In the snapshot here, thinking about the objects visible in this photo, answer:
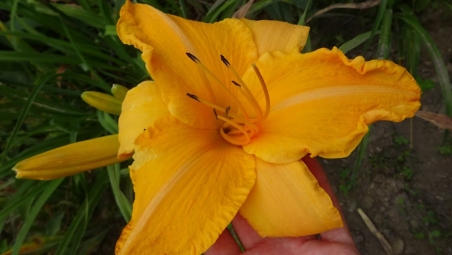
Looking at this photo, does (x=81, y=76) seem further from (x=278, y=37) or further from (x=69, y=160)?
(x=278, y=37)

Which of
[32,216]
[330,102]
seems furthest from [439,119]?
[32,216]

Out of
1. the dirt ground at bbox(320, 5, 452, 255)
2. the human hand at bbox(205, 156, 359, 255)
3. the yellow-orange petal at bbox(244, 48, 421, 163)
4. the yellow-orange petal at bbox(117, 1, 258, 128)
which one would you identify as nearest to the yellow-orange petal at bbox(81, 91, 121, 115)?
the yellow-orange petal at bbox(117, 1, 258, 128)

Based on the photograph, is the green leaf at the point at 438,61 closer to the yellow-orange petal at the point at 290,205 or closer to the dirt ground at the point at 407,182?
the dirt ground at the point at 407,182

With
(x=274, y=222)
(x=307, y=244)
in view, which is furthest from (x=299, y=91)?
(x=307, y=244)

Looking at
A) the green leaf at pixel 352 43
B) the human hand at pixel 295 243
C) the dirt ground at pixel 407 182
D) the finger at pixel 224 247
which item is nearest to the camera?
the human hand at pixel 295 243

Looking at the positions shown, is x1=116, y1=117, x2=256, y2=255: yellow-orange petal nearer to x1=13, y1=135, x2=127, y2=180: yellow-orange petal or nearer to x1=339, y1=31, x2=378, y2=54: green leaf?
x1=13, y1=135, x2=127, y2=180: yellow-orange petal

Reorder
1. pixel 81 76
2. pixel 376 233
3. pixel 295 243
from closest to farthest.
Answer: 1. pixel 295 243
2. pixel 81 76
3. pixel 376 233

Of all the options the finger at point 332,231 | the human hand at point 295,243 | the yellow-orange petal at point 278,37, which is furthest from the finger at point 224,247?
the yellow-orange petal at point 278,37
